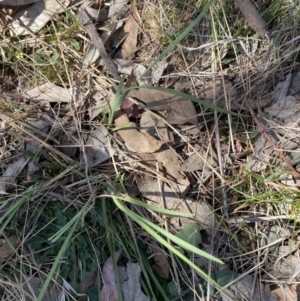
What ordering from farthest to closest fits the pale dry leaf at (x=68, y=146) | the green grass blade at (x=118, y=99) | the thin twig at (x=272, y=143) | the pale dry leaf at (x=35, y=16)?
1. the pale dry leaf at (x=35, y=16)
2. the pale dry leaf at (x=68, y=146)
3. the thin twig at (x=272, y=143)
4. the green grass blade at (x=118, y=99)

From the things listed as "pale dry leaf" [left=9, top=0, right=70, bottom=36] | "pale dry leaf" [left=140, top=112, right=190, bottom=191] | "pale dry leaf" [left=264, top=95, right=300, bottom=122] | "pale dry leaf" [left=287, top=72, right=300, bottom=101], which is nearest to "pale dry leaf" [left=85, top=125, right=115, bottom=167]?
"pale dry leaf" [left=140, top=112, right=190, bottom=191]

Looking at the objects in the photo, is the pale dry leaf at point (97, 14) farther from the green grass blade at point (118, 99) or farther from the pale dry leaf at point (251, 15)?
the pale dry leaf at point (251, 15)

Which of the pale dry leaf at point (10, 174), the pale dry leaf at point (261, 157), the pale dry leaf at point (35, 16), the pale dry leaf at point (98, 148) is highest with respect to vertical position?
the pale dry leaf at point (35, 16)

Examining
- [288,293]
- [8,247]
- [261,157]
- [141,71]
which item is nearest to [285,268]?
[288,293]

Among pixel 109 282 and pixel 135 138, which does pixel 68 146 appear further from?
pixel 109 282

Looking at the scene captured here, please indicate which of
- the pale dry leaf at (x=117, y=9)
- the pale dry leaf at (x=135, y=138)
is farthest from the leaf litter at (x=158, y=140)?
the pale dry leaf at (x=117, y=9)

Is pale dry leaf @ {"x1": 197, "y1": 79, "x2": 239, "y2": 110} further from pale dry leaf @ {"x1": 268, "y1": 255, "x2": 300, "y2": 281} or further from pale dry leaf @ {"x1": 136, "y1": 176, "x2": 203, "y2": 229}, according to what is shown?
Result: pale dry leaf @ {"x1": 268, "y1": 255, "x2": 300, "y2": 281}
